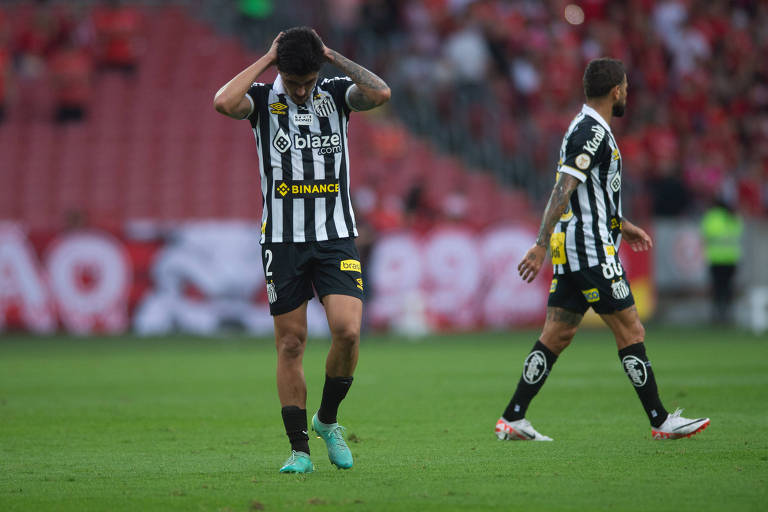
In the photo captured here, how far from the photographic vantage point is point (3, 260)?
19.4 metres

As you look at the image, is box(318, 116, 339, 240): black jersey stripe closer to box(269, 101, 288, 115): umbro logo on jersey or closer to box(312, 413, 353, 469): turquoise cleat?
box(269, 101, 288, 115): umbro logo on jersey

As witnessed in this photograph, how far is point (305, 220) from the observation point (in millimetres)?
6664

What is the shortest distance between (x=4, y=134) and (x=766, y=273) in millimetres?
14767

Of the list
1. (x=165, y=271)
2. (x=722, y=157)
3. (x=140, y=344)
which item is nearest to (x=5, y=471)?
(x=140, y=344)

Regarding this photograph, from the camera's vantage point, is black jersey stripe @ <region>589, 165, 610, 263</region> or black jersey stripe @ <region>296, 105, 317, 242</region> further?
black jersey stripe @ <region>589, 165, 610, 263</region>

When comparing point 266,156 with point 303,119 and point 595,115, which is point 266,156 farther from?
point 595,115

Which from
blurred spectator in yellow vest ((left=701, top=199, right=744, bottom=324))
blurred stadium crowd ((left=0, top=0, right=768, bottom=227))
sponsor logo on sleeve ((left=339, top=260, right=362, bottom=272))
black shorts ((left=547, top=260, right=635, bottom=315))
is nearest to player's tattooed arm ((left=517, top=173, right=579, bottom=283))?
black shorts ((left=547, top=260, right=635, bottom=315))

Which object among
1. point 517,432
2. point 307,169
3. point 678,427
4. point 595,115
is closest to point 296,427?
point 307,169

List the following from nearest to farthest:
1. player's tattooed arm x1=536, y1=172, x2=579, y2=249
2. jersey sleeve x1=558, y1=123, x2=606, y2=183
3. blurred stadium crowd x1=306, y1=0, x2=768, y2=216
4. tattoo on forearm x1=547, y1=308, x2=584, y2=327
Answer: player's tattooed arm x1=536, y1=172, x2=579, y2=249 < jersey sleeve x1=558, y1=123, x2=606, y2=183 < tattoo on forearm x1=547, y1=308, x2=584, y2=327 < blurred stadium crowd x1=306, y1=0, x2=768, y2=216

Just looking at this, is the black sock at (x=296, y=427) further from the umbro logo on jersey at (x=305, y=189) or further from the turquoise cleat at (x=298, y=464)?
the umbro logo on jersey at (x=305, y=189)

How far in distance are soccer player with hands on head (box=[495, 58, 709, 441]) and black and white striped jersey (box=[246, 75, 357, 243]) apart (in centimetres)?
151

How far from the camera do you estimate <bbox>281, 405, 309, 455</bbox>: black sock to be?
662 centimetres

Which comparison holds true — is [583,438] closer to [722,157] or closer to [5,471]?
[5,471]

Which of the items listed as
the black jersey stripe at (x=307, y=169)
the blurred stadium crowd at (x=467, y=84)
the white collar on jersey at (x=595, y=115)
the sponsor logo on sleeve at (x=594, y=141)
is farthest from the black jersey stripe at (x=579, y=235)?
A: the blurred stadium crowd at (x=467, y=84)
